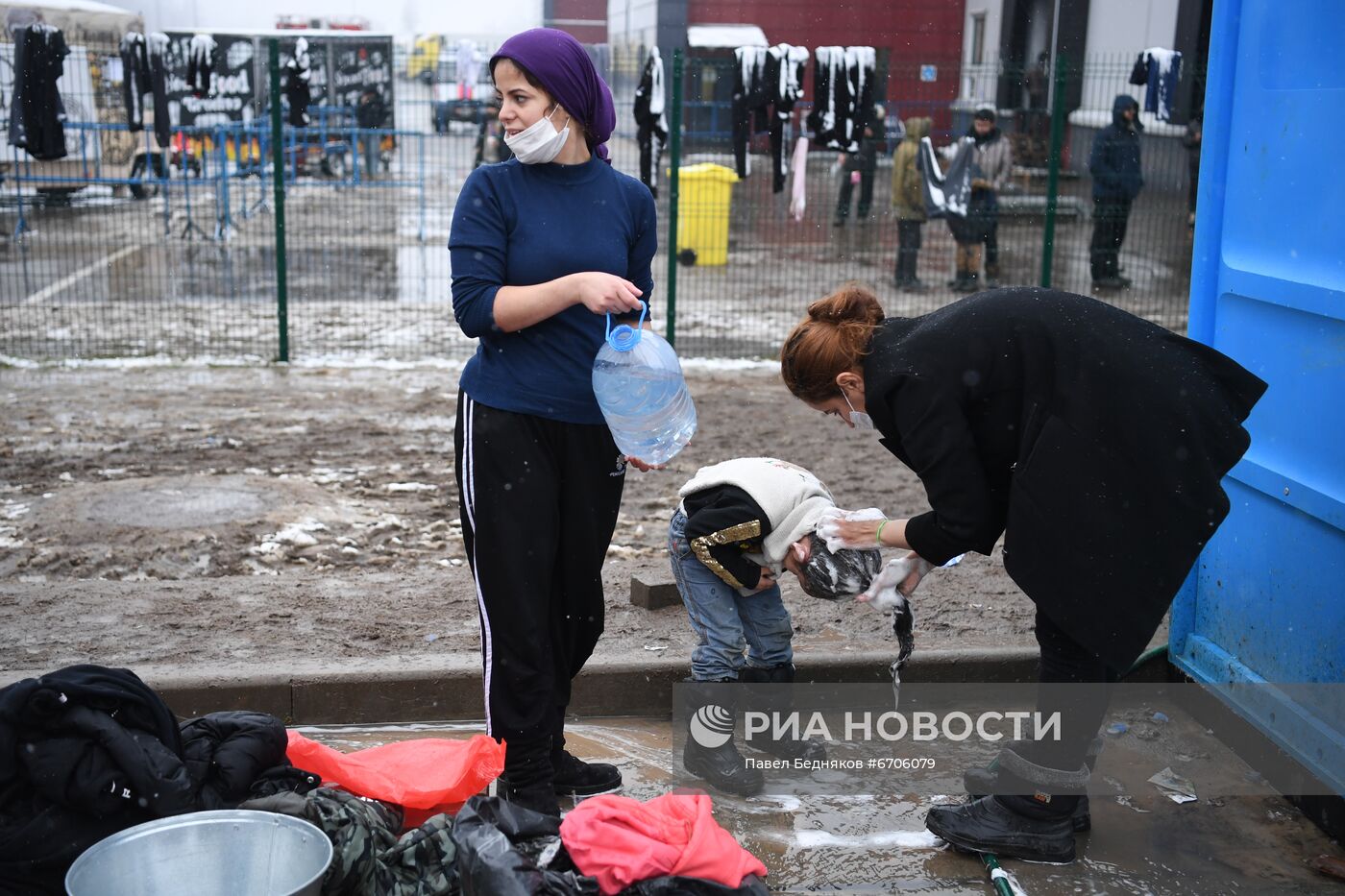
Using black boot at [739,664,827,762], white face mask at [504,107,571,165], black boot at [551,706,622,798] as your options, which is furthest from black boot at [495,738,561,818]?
white face mask at [504,107,571,165]

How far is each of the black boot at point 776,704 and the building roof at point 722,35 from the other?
2289 centimetres

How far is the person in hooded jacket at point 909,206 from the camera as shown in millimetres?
13445

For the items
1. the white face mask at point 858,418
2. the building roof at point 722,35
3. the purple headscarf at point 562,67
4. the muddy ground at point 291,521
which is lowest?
the muddy ground at point 291,521

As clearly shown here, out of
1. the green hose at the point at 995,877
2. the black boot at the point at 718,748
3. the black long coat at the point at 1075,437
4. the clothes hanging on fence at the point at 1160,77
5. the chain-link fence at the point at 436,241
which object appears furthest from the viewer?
the clothes hanging on fence at the point at 1160,77

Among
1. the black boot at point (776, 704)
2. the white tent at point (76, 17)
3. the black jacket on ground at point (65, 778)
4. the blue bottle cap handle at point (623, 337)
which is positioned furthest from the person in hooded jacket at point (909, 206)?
the white tent at point (76, 17)

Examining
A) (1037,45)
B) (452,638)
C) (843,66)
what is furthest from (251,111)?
(452,638)

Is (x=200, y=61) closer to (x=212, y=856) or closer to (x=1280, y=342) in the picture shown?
(x=212, y=856)

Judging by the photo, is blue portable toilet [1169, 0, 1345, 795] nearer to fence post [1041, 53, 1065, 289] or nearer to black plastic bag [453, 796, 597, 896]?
black plastic bag [453, 796, 597, 896]

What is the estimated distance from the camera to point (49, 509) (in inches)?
250

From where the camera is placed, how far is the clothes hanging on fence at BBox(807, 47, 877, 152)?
1106 centimetres

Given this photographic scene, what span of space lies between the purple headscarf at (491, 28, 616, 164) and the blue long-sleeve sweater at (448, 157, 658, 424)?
0.53 feet

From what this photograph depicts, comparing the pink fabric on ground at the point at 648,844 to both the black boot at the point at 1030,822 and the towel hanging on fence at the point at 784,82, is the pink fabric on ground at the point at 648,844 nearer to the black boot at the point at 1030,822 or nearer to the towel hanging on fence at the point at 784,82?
the black boot at the point at 1030,822

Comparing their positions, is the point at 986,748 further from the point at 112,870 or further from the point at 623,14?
the point at 623,14

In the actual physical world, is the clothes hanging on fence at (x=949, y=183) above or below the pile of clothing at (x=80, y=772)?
above
